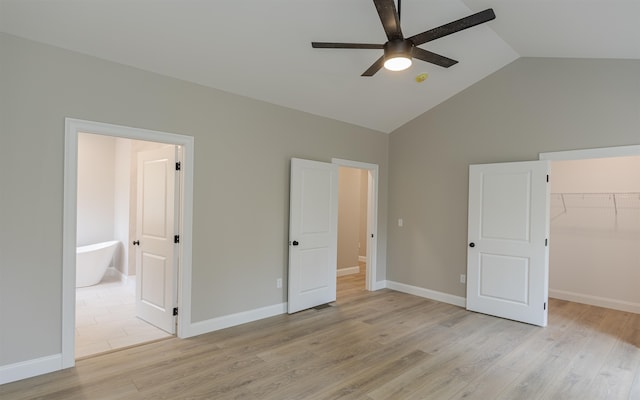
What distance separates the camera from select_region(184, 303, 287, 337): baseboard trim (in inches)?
142

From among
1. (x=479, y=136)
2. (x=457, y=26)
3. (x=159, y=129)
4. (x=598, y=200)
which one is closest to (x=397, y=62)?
(x=457, y=26)

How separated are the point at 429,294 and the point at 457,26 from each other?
398cm

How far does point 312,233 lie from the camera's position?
464 centimetres

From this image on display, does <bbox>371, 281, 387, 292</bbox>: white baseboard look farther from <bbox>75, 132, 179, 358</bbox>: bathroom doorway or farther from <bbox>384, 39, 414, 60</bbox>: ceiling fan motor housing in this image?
<bbox>384, 39, 414, 60</bbox>: ceiling fan motor housing

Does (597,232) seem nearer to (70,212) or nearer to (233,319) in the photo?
(233,319)

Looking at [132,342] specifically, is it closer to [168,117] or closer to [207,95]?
[168,117]

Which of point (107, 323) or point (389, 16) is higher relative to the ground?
point (389, 16)

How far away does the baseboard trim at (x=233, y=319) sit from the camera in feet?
11.8

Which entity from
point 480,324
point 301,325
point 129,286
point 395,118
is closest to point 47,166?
point 301,325

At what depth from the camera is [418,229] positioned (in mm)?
5371

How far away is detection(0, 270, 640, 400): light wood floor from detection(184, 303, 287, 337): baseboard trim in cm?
10

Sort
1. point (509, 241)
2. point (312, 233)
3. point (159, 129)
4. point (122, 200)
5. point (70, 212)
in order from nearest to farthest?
point (70, 212) < point (159, 129) < point (509, 241) < point (312, 233) < point (122, 200)

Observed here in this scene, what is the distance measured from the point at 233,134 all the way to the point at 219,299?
6.12 ft

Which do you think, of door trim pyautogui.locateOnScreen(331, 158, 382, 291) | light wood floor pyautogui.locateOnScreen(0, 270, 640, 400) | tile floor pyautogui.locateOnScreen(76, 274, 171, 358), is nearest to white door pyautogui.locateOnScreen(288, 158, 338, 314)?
light wood floor pyautogui.locateOnScreen(0, 270, 640, 400)
